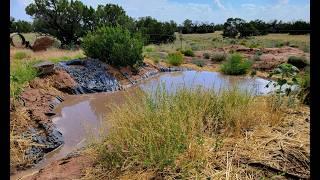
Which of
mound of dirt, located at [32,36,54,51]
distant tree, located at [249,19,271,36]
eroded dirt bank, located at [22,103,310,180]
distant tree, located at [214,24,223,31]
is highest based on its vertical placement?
distant tree, located at [214,24,223,31]

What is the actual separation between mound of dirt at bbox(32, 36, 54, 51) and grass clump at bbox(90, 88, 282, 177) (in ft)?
47.1

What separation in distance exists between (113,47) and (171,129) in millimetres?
10499

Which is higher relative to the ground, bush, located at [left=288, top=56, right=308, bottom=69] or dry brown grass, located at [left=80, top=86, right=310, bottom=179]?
bush, located at [left=288, top=56, right=308, bottom=69]

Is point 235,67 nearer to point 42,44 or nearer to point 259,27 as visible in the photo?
point 42,44

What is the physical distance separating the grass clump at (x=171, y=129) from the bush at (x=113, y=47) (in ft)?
30.7

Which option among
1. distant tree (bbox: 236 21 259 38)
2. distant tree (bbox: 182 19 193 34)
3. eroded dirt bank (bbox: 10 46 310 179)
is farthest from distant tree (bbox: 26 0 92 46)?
distant tree (bbox: 182 19 193 34)

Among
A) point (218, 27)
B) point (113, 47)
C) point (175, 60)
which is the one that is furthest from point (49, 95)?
point (218, 27)

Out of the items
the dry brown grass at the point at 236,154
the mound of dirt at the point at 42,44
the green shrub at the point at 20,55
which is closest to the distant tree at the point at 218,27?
the mound of dirt at the point at 42,44

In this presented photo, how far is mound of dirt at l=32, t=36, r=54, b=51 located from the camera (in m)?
17.9

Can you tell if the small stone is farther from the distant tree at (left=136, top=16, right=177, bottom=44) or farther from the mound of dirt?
the distant tree at (left=136, top=16, right=177, bottom=44)

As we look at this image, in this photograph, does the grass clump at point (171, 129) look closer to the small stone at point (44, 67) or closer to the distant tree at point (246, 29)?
the small stone at point (44, 67)

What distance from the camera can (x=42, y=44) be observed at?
18078 mm
